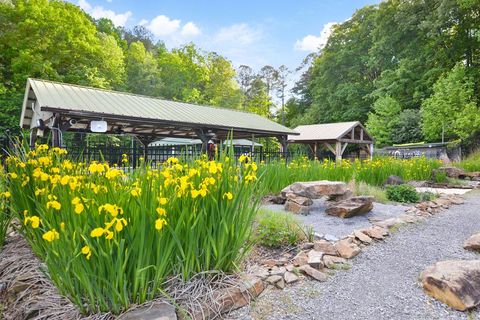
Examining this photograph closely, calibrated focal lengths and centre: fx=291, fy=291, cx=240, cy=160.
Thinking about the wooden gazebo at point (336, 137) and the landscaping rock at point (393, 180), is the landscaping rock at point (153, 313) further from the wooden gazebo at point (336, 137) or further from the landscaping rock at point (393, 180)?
the wooden gazebo at point (336, 137)

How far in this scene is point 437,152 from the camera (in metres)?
17.0

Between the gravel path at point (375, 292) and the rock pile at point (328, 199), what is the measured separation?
3.72 feet

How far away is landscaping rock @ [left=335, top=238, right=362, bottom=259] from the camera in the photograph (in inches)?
102

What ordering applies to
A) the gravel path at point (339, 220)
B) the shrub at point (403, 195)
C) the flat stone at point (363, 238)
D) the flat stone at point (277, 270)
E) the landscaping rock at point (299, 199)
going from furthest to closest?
the shrub at point (403, 195) → the landscaping rock at point (299, 199) → the gravel path at point (339, 220) → the flat stone at point (363, 238) → the flat stone at point (277, 270)

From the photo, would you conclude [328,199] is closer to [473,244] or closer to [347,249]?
[473,244]

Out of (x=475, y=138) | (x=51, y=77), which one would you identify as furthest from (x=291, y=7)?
(x=51, y=77)

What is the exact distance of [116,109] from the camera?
8.33 meters

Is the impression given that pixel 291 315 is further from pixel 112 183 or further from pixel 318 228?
pixel 318 228

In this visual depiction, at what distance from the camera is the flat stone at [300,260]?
2.35 metres

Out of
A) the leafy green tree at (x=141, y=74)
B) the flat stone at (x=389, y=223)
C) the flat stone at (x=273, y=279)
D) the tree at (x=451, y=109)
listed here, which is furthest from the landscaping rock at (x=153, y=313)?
the leafy green tree at (x=141, y=74)

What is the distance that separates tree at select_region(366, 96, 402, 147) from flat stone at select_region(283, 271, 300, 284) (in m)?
24.0

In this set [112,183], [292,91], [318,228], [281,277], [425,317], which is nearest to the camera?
[425,317]

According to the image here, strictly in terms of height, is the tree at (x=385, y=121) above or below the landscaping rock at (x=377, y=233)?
above

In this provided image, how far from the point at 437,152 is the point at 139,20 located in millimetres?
34177
